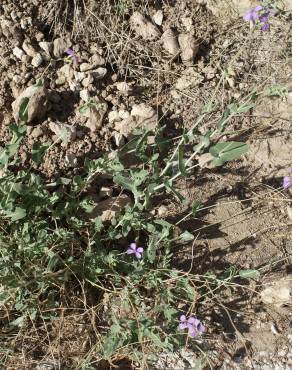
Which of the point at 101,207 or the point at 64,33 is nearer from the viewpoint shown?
the point at 101,207

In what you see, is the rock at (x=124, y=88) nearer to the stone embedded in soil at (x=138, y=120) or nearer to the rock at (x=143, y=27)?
the stone embedded in soil at (x=138, y=120)

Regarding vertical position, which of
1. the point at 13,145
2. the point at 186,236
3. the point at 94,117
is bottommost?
the point at 186,236

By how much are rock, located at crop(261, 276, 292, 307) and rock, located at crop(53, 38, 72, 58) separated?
1.91m

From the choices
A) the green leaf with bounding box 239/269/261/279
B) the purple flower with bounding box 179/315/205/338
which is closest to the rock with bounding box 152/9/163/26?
the green leaf with bounding box 239/269/261/279

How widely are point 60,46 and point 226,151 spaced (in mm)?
1343

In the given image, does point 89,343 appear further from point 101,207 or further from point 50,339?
point 101,207

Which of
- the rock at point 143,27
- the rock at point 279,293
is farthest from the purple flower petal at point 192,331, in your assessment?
the rock at point 143,27

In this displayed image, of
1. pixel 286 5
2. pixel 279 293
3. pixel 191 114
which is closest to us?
pixel 279 293

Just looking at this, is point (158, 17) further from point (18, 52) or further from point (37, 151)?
point (37, 151)

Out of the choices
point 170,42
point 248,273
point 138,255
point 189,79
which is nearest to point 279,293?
point 248,273

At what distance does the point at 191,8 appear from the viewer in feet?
11.7

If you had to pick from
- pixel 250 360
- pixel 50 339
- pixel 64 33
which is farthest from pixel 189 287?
pixel 64 33

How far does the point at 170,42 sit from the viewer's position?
342 cm

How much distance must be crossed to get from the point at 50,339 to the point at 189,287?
A: 784 mm
